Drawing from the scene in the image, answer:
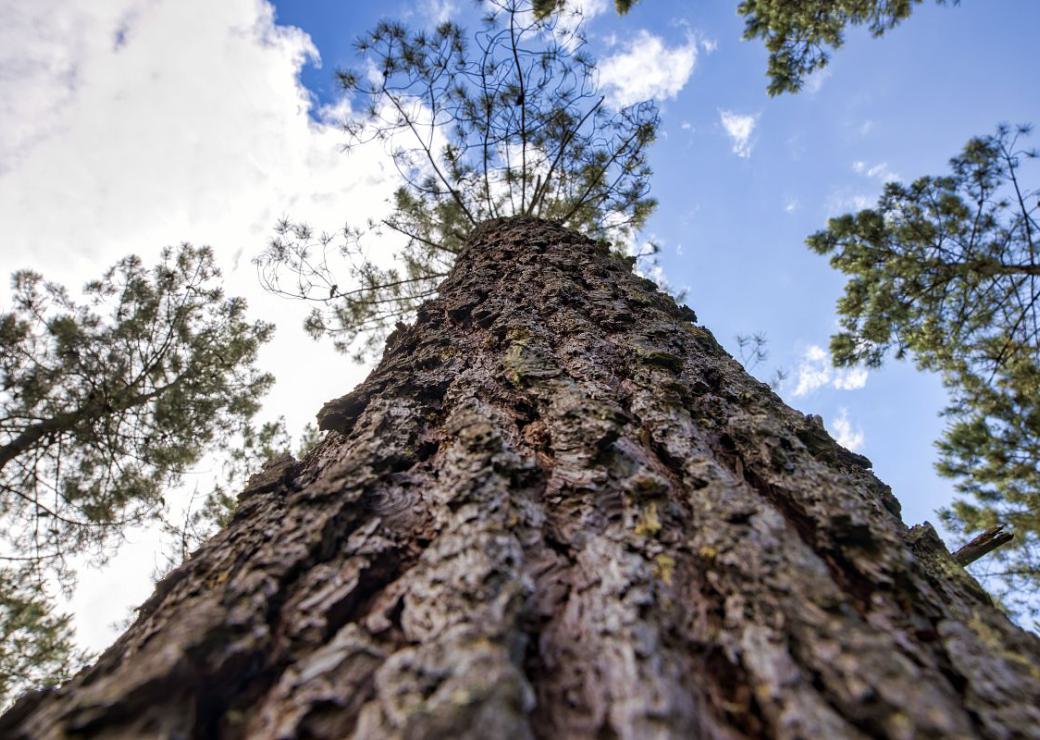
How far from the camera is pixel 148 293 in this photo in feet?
15.9

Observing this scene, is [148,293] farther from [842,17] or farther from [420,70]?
[842,17]

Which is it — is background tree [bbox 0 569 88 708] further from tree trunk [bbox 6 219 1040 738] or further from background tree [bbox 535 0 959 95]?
background tree [bbox 535 0 959 95]

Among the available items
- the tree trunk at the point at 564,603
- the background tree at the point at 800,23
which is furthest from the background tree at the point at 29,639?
the background tree at the point at 800,23

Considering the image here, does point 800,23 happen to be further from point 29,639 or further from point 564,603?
point 29,639

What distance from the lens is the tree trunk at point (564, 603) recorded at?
580 mm

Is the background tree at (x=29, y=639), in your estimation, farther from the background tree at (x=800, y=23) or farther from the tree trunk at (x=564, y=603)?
the background tree at (x=800, y=23)

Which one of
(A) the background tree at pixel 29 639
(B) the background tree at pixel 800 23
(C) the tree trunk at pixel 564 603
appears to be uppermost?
(B) the background tree at pixel 800 23

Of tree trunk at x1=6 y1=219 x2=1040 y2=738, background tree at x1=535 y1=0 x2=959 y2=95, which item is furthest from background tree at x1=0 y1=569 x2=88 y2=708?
background tree at x1=535 y1=0 x2=959 y2=95

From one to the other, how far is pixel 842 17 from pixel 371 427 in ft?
21.5

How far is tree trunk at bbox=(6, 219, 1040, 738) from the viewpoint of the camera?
22.8 inches

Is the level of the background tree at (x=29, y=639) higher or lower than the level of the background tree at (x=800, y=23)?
lower

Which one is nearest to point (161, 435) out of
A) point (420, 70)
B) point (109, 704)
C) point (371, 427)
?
point (420, 70)

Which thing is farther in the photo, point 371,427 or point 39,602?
point 39,602

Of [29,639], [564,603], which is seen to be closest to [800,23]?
[564,603]
